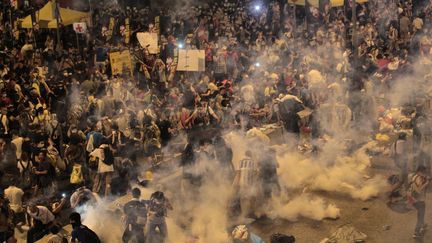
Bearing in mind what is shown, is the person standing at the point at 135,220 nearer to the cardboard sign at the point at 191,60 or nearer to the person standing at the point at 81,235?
the person standing at the point at 81,235

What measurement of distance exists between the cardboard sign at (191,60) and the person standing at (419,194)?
346 inches

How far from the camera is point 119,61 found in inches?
629

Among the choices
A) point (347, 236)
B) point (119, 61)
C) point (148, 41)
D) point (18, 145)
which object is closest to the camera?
point (347, 236)

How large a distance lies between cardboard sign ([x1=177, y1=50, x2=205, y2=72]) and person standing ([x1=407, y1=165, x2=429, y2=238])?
8.78 m

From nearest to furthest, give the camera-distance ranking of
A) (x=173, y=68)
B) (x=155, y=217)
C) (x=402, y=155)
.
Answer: (x=155, y=217)
(x=402, y=155)
(x=173, y=68)

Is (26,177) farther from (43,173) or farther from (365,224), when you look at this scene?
(365,224)

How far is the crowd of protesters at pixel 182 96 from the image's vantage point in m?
10.7

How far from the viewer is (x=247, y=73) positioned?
19.2 meters

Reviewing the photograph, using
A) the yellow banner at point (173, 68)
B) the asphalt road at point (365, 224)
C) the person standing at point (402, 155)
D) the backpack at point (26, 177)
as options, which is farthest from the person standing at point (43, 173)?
the yellow banner at point (173, 68)

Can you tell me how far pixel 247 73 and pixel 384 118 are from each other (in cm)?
550

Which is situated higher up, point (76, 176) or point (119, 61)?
point (119, 61)

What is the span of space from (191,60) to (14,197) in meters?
7.87

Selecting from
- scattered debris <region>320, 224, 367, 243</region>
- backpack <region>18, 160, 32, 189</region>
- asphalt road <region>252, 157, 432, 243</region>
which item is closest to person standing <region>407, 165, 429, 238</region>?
asphalt road <region>252, 157, 432, 243</region>

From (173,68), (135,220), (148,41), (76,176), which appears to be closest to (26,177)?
(76,176)
